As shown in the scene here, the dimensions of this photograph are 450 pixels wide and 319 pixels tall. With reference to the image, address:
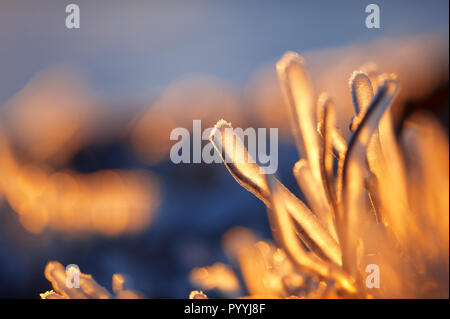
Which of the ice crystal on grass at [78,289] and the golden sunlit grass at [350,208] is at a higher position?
the golden sunlit grass at [350,208]

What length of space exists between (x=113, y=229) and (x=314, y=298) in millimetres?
1301

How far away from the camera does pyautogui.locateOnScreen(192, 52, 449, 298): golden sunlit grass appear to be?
0.27m

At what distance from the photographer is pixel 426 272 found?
0.29 meters

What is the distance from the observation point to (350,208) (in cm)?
28

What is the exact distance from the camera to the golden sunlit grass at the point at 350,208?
0.90 ft

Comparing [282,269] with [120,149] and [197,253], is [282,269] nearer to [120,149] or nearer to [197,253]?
[197,253]

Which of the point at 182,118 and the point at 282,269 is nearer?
the point at 282,269

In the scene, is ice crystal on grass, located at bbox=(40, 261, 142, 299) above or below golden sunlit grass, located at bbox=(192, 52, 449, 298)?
below

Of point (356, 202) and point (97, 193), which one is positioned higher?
point (97, 193)
